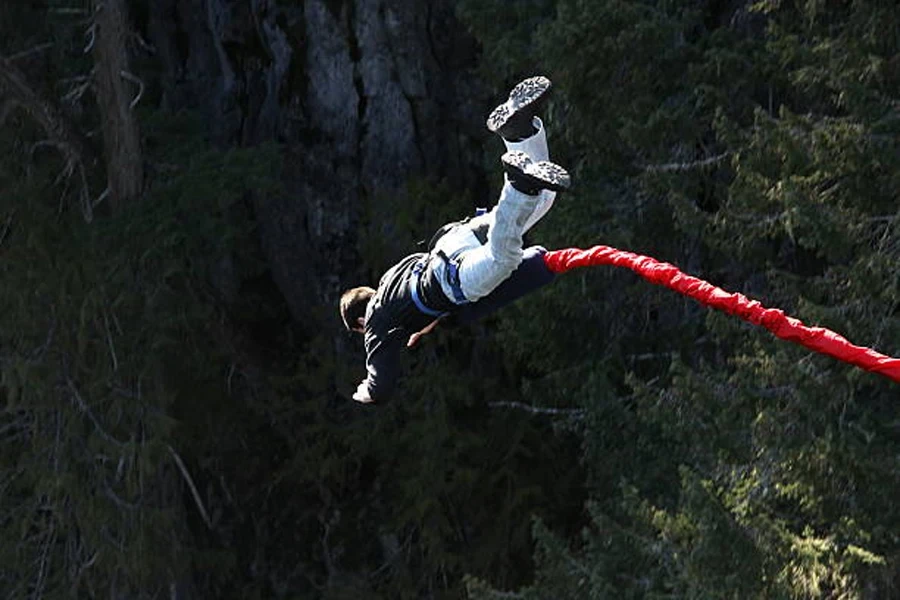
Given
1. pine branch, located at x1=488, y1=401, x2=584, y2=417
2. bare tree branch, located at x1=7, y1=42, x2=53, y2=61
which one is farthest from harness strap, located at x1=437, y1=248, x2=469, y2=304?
bare tree branch, located at x1=7, y1=42, x2=53, y2=61

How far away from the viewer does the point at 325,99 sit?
14664mm

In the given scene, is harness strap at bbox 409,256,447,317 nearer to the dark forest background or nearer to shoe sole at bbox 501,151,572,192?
shoe sole at bbox 501,151,572,192

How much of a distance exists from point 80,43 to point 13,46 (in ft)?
2.16

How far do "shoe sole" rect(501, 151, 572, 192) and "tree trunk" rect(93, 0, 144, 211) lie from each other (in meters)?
7.70

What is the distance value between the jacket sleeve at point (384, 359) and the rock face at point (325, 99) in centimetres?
739

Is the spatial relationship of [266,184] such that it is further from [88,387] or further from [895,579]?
[895,579]

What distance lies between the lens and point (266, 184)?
42.3 feet

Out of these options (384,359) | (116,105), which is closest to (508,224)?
(384,359)

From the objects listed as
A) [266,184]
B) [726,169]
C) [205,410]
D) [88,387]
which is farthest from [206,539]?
[726,169]

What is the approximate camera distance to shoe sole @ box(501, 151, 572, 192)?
5434 mm

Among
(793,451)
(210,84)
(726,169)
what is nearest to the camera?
(793,451)

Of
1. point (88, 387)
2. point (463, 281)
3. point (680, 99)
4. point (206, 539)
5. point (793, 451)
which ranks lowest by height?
point (206, 539)

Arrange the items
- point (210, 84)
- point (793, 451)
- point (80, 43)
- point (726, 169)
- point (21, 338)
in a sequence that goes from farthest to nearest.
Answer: point (210, 84)
point (80, 43)
point (21, 338)
point (726, 169)
point (793, 451)

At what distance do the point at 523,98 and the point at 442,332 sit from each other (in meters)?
8.10
